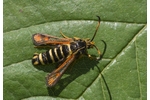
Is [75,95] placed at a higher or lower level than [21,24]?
lower

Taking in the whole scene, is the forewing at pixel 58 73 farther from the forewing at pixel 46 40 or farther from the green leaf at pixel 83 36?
the forewing at pixel 46 40

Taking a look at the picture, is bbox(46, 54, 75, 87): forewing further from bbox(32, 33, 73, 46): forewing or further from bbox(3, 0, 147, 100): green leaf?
bbox(32, 33, 73, 46): forewing

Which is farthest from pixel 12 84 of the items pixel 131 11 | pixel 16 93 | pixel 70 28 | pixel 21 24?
pixel 131 11

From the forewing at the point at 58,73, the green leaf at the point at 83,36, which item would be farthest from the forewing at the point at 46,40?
the forewing at the point at 58,73

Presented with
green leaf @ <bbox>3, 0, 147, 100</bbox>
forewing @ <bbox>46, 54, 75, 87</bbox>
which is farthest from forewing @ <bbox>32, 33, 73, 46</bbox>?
forewing @ <bbox>46, 54, 75, 87</bbox>

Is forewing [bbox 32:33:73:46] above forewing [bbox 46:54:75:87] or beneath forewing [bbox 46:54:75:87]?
above

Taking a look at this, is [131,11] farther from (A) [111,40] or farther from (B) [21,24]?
(B) [21,24]
